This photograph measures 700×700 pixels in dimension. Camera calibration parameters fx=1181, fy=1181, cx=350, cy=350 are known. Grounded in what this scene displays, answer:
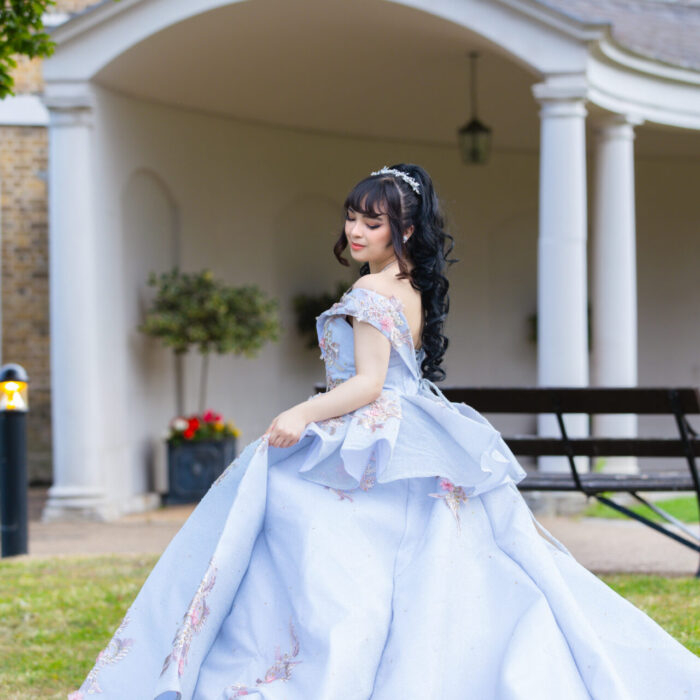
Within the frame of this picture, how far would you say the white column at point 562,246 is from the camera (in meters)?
7.57

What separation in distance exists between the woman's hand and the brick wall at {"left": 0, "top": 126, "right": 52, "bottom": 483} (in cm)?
783

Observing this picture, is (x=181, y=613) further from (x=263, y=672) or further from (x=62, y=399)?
(x=62, y=399)

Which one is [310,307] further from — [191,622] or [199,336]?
[191,622]

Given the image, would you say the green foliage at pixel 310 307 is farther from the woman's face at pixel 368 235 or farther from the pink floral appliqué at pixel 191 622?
the pink floral appliqué at pixel 191 622

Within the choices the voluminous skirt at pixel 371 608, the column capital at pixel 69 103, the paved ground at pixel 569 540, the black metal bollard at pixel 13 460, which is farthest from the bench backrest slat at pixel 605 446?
the column capital at pixel 69 103

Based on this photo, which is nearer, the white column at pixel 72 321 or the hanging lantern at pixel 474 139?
the white column at pixel 72 321

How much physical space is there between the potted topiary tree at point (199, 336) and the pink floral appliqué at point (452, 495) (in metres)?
5.82

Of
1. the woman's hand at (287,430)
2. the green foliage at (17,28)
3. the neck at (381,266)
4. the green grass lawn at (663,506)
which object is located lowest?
the green grass lawn at (663,506)

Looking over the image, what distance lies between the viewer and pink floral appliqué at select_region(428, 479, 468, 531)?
2918 millimetres

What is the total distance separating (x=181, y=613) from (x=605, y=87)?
19.7 ft

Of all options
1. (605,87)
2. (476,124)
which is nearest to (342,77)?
(476,124)

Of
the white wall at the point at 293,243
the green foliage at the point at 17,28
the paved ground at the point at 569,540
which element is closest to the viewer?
the green foliage at the point at 17,28

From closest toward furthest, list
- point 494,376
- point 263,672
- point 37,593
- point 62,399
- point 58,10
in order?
point 263,672
point 37,593
point 62,399
point 58,10
point 494,376

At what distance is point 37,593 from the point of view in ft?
17.0
